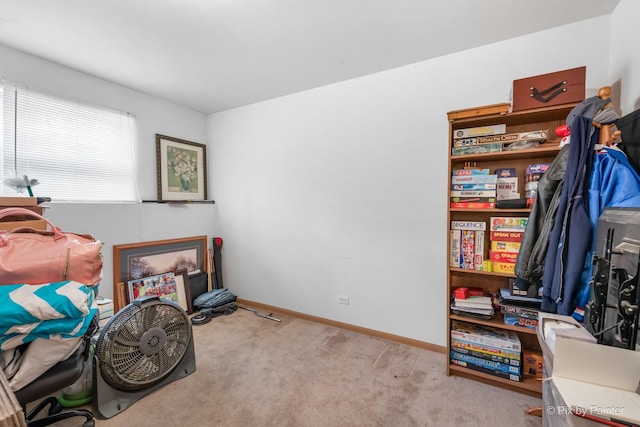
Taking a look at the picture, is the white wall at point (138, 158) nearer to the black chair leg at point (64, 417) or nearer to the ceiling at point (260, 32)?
the ceiling at point (260, 32)

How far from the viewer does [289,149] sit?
3.00 meters

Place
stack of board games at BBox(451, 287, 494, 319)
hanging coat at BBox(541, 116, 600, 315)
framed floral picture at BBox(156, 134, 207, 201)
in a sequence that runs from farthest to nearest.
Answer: framed floral picture at BBox(156, 134, 207, 201) < stack of board games at BBox(451, 287, 494, 319) < hanging coat at BBox(541, 116, 600, 315)

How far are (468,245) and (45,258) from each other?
241cm

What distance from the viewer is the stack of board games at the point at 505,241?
1.80 m

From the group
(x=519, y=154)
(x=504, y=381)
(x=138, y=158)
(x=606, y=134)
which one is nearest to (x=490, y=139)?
(x=519, y=154)

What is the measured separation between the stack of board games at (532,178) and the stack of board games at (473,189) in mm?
190

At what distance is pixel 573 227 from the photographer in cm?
125

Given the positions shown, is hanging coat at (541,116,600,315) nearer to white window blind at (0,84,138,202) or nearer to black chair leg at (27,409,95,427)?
black chair leg at (27,409,95,427)

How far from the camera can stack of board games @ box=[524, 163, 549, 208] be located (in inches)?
68.8

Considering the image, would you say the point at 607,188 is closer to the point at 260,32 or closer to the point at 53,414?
the point at 260,32

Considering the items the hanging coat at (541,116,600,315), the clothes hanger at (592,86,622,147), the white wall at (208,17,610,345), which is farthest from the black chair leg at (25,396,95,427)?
the clothes hanger at (592,86,622,147)

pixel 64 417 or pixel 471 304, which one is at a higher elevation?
pixel 471 304

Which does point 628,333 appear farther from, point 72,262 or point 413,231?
point 72,262

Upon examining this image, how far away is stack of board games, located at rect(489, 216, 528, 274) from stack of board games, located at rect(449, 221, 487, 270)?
2.6 inches
